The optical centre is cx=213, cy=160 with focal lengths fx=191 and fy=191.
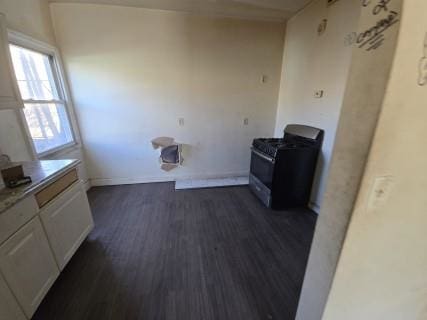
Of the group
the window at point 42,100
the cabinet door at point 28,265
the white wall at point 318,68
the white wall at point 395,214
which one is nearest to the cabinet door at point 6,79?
the window at point 42,100

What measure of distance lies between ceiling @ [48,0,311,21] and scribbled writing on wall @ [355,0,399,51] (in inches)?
95.4

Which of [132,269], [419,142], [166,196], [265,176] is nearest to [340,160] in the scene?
[419,142]

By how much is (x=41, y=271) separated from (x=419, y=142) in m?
2.19

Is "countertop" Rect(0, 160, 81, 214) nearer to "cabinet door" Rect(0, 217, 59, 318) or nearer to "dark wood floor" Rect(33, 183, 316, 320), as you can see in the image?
"cabinet door" Rect(0, 217, 59, 318)

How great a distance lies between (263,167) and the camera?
2.73 metres

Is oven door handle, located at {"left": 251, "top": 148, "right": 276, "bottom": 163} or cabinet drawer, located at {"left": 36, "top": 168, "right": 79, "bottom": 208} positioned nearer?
cabinet drawer, located at {"left": 36, "top": 168, "right": 79, "bottom": 208}

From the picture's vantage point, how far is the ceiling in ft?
8.17

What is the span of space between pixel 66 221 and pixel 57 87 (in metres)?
2.10

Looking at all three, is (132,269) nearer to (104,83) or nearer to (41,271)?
(41,271)

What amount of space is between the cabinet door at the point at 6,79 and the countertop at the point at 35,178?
52 centimetres

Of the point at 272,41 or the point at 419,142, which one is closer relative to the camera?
the point at 419,142

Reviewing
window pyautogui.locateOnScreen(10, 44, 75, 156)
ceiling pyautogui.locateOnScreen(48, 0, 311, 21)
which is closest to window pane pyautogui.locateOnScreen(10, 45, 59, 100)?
window pyautogui.locateOnScreen(10, 44, 75, 156)

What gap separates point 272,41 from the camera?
3107 millimetres

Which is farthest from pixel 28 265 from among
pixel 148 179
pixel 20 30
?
pixel 20 30
